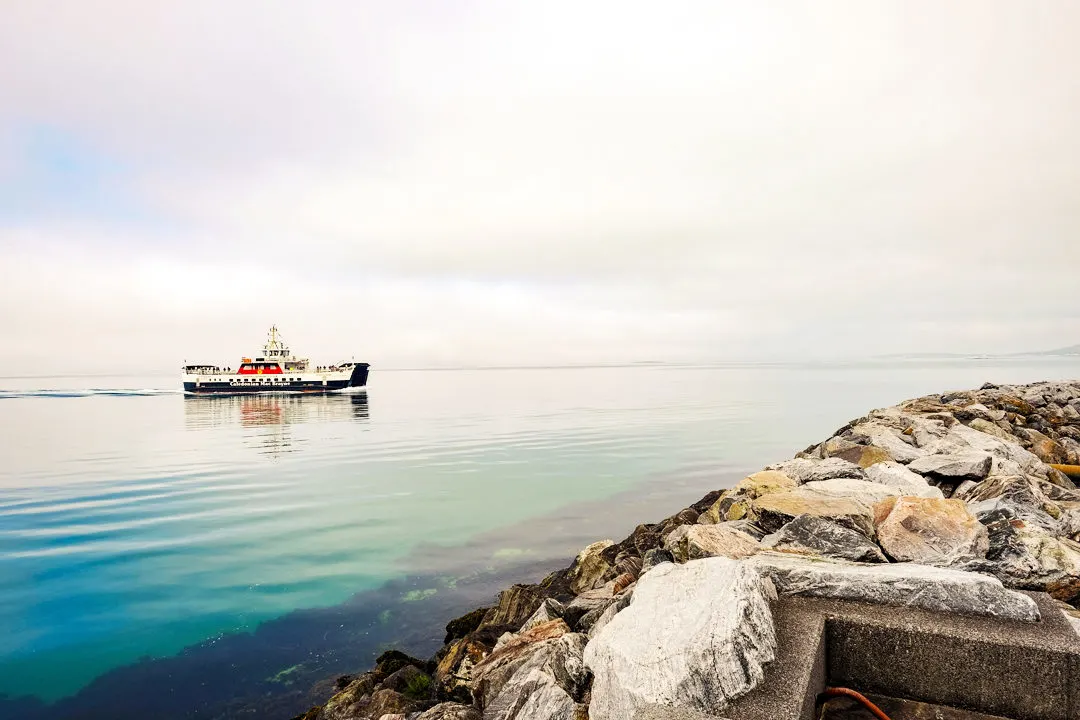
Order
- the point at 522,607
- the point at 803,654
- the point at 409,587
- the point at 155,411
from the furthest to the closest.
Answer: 1. the point at 155,411
2. the point at 409,587
3. the point at 522,607
4. the point at 803,654

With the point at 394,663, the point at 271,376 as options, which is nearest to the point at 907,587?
the point at 394,663

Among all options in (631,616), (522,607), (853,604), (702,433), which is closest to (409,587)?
(522,607)

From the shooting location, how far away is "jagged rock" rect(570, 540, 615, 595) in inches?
363

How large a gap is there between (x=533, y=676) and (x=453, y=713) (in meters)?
1.11

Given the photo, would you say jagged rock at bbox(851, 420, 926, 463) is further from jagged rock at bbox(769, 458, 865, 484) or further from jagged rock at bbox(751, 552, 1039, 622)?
jagged rock at bbox(751, 552, 1039, 622)

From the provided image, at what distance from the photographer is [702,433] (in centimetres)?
3706

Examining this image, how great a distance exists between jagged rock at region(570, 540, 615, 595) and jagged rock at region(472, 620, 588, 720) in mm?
3015

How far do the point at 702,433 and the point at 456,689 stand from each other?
3301 centimetres

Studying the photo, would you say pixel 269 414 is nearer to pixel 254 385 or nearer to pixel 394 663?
pixel 254 385

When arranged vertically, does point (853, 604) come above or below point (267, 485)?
above

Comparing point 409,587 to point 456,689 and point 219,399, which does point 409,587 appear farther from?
point 219,399

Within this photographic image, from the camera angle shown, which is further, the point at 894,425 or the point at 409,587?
the point at 894,425

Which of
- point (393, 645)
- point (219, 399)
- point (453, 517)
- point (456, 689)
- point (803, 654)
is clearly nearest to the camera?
point (803, 654)

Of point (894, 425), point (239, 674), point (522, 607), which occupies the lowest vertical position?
point (239, 674)
